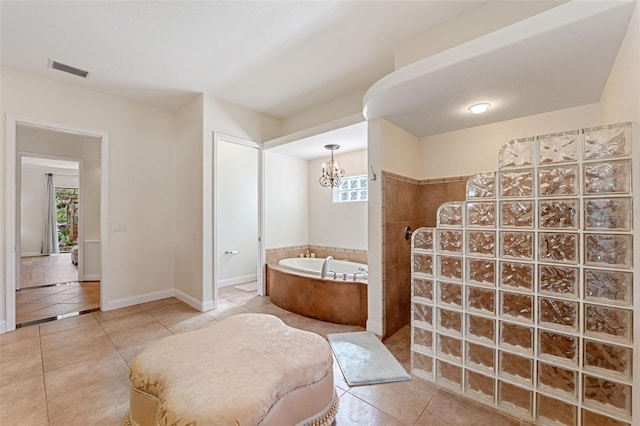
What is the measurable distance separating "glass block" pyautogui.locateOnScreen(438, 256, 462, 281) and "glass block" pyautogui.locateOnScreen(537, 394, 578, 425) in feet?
2.62

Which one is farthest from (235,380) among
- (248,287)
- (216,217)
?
(248,287)

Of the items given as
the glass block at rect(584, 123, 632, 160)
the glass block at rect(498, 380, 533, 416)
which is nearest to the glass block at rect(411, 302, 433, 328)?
the glass block at rect(498, 380, 533, 416)

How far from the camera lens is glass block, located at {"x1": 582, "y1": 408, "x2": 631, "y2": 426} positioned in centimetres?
138

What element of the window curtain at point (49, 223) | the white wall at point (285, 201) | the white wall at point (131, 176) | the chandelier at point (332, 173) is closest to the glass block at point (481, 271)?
the chandelier at point (332, 173)

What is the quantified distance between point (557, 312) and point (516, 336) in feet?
0.91

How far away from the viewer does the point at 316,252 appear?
16.5 feet

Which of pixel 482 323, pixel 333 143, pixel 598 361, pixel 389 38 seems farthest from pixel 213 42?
pixel 598 361

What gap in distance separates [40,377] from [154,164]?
2773mm

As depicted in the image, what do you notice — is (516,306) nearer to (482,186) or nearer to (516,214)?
(516,214)

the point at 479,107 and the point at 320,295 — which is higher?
the point at 479,107

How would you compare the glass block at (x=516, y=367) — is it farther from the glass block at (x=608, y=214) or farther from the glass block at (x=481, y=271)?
the glass block at (x=608, y=214)

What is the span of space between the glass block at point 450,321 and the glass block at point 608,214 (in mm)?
930

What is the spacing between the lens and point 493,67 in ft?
5.94

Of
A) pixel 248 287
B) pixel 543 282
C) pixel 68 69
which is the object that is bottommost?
pixel 248 287
